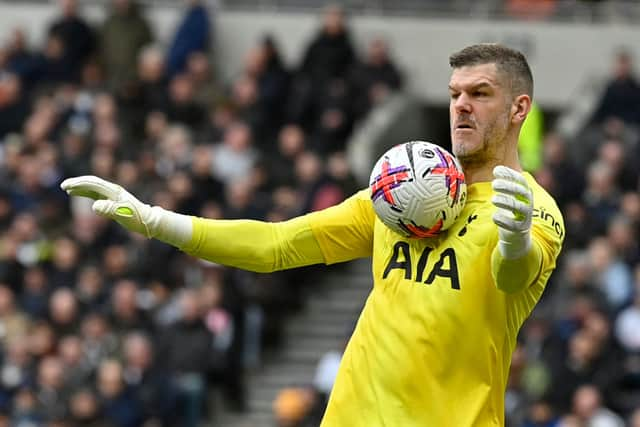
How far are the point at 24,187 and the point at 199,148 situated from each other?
74.4 inches

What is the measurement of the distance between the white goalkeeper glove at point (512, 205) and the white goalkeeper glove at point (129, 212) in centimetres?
135

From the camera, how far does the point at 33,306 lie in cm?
1562

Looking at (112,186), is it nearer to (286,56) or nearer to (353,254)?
(353,254)

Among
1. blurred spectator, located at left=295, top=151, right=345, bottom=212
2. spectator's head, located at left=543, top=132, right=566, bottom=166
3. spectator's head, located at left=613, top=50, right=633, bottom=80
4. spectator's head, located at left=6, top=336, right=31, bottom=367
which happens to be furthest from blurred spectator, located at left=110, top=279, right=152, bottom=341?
spectator's head, located at left=613, top=50, right=633, bottom=80

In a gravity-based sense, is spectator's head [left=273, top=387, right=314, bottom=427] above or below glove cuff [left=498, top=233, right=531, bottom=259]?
below

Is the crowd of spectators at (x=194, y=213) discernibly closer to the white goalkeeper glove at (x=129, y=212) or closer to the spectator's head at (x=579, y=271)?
the spectator's head at (x=579, y=271)

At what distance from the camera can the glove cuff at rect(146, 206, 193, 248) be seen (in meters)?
5.98

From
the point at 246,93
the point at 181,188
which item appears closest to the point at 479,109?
the point at 181,188

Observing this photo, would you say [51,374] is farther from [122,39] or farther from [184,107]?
[122,39]

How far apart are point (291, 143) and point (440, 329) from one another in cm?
1087

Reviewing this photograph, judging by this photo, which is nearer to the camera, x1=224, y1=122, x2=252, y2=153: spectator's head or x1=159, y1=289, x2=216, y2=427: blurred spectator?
x1=159, y1=289, x2=216, y2=427: blurred spectator

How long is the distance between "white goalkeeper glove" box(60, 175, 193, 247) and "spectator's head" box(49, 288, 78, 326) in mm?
9336

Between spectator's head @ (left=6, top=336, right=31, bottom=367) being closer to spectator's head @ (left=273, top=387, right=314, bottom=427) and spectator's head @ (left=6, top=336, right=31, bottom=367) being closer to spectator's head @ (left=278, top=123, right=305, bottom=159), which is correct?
spectator's head @ (left=273, top=387, right=314, bottom=427)

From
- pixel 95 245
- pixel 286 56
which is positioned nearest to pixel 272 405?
pixel 95 245
